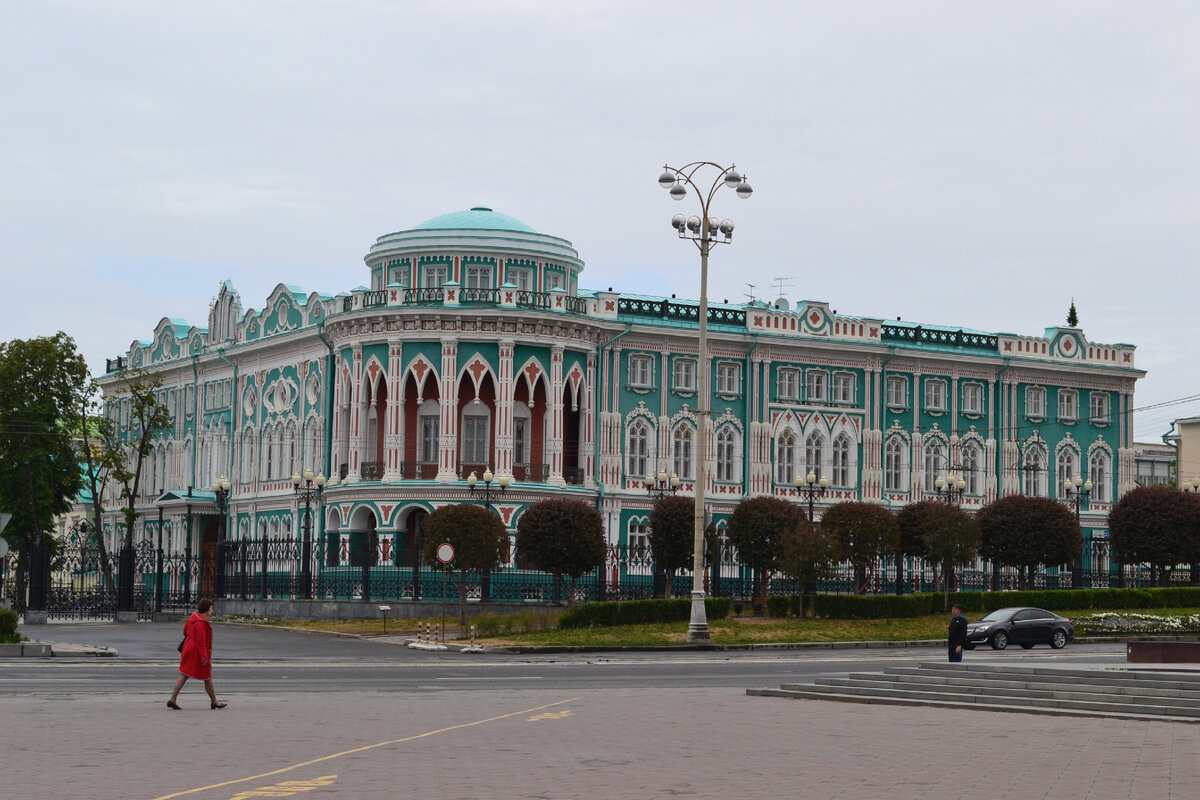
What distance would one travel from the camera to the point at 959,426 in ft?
245

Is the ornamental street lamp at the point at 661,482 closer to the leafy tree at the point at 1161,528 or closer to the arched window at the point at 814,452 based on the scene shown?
Answer: the arched window at the point at 814,452

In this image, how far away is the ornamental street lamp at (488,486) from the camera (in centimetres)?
5716

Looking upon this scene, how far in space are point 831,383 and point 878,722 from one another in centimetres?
5068

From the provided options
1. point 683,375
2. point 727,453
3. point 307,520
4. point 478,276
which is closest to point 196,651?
point 307,520

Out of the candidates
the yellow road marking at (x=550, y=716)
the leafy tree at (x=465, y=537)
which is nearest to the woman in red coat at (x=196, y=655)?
the yellow road marking at (x=550, y=716)

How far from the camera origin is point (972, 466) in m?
74.6

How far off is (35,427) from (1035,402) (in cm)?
4269

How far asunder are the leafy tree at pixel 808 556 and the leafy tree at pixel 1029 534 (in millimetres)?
11075

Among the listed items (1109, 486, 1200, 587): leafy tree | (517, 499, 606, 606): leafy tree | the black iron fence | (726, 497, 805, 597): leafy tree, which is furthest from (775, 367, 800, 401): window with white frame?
(517, 499, 606, 606): leafy tree

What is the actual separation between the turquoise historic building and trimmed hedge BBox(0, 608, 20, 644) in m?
20.1

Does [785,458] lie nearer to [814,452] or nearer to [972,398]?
[814,452]

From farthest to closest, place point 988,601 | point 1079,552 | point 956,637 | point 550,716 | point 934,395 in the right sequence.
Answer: point 934,395
point 1079,552
point 988,601
point 956,637
point 550,716

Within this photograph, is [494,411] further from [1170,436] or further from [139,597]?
[1170,436]

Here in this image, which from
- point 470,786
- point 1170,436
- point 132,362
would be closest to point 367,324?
point 132,362
